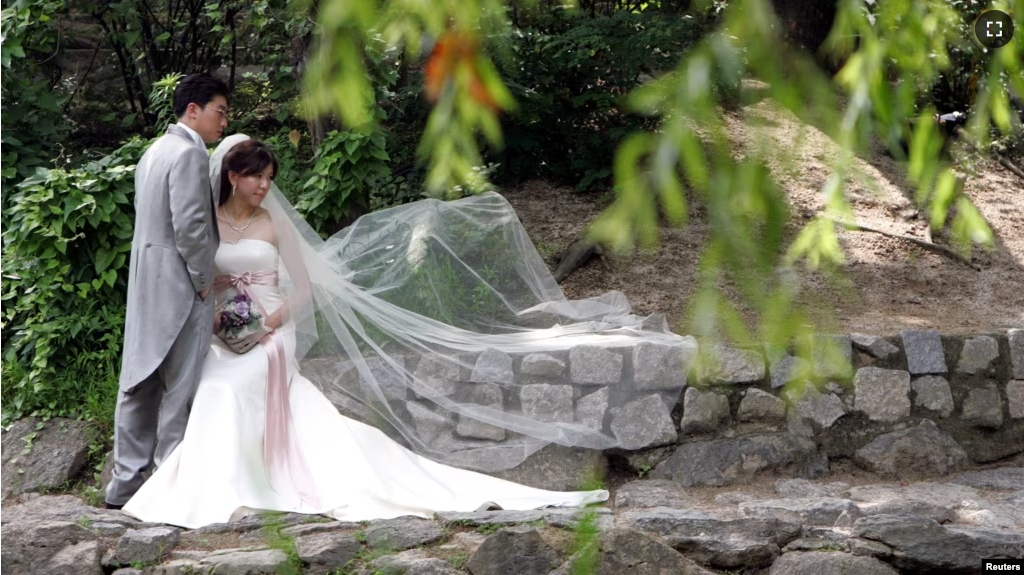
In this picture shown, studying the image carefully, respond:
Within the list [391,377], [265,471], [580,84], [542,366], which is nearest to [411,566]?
[265,471]

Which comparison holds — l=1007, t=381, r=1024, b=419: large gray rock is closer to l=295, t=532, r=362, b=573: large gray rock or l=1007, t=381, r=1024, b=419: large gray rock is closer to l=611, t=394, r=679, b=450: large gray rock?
l=611, t=394, r=679, b=450: large gray rock

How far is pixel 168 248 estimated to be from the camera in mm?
5051

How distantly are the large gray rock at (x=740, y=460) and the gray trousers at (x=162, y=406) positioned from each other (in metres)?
2.26

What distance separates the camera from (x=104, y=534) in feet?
14.7

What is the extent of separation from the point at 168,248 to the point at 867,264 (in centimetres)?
477

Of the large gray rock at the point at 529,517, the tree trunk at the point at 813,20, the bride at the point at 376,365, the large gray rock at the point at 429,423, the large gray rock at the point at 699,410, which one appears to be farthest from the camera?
the tree trunk at the point at 813,20

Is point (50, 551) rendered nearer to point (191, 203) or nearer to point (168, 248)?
point (168, 248)

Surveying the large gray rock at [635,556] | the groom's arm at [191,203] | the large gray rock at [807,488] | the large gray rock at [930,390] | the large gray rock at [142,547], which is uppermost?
the groom's arm at [191,203]

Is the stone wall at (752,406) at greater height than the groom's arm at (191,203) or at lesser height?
lesser

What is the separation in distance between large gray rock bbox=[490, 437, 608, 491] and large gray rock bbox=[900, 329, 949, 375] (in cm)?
172

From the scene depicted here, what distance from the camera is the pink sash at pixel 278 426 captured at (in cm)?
493

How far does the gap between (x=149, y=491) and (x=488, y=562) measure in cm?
145

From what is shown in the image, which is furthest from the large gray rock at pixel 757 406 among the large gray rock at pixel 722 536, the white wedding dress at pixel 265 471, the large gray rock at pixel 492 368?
the large gray rock at pixel 722 536

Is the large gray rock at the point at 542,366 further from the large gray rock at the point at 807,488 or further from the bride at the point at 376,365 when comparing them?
the large gray rock at the point at 807,488
